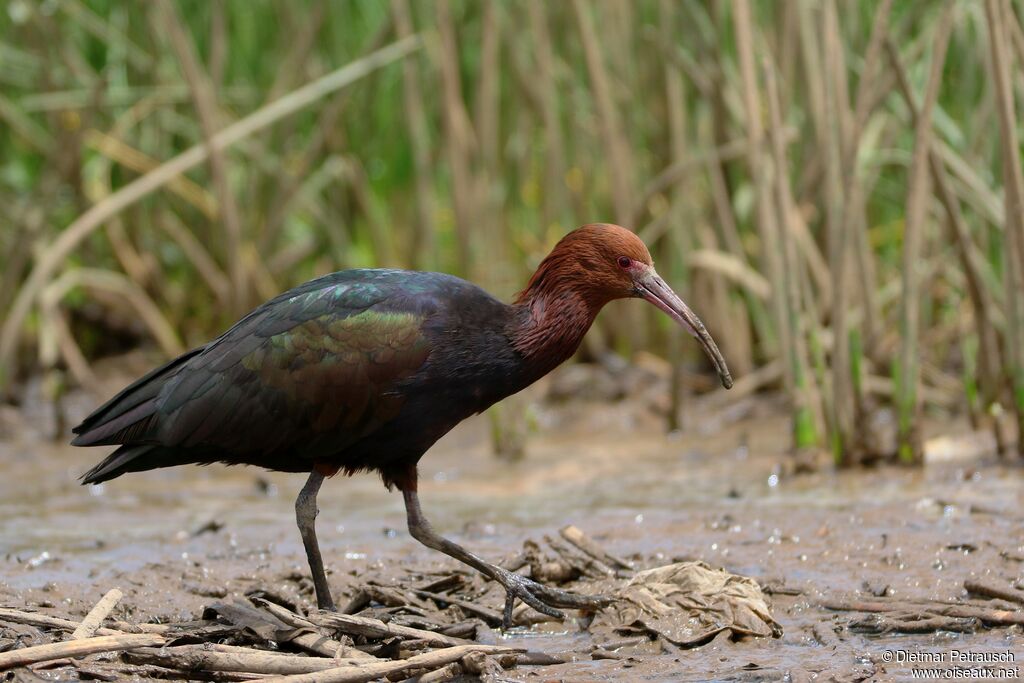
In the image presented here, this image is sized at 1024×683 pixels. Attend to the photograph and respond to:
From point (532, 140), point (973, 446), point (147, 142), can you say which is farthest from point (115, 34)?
point (973, 446)

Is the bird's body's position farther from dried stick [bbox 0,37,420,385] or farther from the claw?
dried stick [bbox 0,37,420,385]

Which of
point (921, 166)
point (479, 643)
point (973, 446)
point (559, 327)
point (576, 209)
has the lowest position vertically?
point (479, 643)

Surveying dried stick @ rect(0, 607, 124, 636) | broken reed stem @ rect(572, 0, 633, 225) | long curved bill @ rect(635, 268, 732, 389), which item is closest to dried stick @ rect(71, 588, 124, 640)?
dried stick @ rect(0, 607, 124, 636)

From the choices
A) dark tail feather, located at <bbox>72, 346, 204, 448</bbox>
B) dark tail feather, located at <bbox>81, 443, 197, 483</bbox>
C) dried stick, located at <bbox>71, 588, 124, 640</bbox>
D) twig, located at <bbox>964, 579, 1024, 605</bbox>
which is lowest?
twig, located at <bbox>964, 579, 1024, 605</bbox>

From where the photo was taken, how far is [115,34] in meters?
9.57

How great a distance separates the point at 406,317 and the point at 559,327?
55 cm

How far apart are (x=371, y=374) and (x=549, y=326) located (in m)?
0.65

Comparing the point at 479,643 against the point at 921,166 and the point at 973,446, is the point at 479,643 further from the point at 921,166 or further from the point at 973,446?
the point at 973,446

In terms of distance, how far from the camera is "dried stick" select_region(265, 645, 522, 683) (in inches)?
151

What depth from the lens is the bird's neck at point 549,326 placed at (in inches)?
194

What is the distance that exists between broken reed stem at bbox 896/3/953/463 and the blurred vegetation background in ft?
0.05

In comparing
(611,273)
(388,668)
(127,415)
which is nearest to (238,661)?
(388,668)

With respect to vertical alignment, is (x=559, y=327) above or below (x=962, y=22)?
below

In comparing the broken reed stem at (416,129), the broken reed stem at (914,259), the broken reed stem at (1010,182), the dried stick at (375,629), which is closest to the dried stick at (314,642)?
the dried stick at (375,629)
